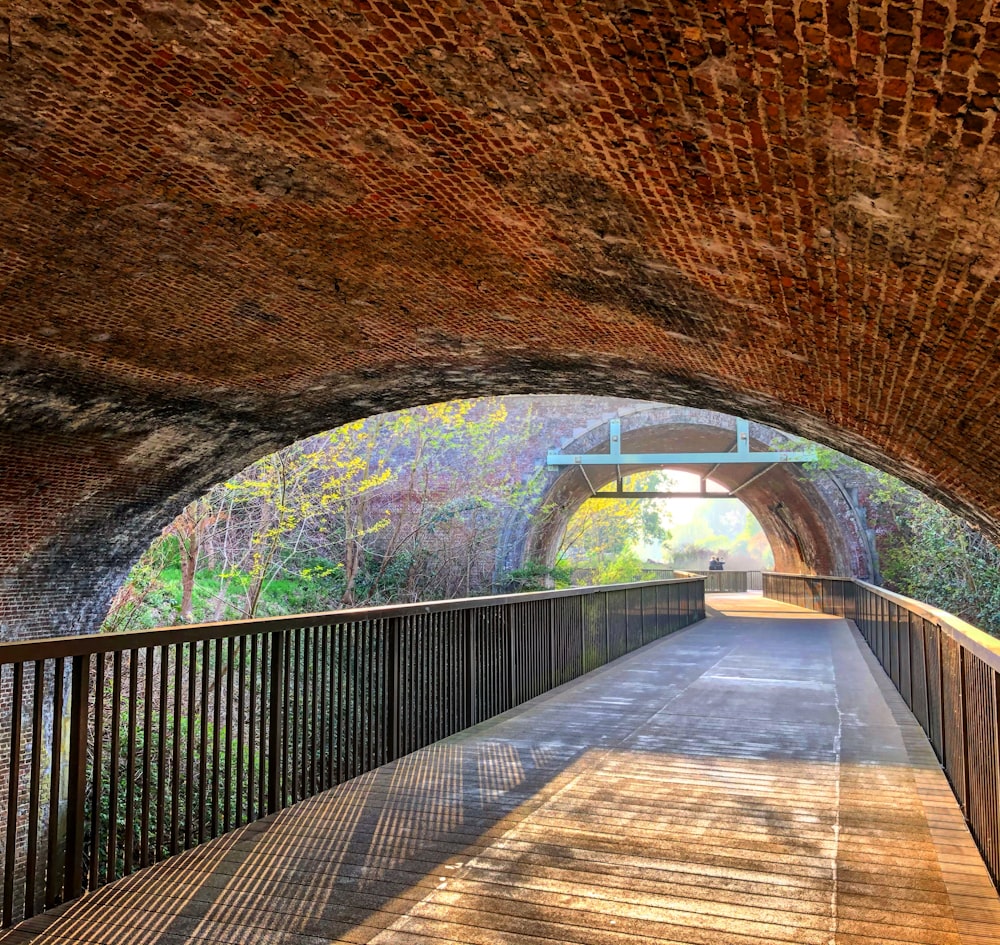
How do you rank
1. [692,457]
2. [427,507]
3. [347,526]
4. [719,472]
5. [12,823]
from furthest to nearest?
[719,472], [692,457], [427,507], [347,526], [12,823]

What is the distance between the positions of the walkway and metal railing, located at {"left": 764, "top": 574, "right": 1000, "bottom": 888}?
6.1 inches

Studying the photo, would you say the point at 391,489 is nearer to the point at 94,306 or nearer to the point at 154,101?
the point at 94,306

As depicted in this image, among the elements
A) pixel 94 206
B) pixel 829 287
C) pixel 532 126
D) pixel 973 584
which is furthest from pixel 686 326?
pixel 973 584

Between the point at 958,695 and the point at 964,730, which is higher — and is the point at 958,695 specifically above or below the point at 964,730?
above

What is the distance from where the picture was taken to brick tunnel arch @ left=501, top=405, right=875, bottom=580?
68.9 ft

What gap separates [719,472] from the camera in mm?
28125

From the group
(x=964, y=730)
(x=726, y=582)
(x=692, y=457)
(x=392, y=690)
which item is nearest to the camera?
(x=964, y=730)

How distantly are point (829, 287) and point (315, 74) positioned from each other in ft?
9.48

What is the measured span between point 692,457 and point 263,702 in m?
17.5

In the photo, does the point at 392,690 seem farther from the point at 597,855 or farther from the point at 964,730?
the point at 964,730

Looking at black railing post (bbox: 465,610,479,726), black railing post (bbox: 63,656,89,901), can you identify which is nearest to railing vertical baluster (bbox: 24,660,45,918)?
black railing post (bbox: 63,656,89,901)

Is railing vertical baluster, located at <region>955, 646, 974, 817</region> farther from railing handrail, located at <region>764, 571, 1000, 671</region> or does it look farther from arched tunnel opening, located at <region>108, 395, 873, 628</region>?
arched tunnel opening, located at <region>108, 395, 873, 628</region>

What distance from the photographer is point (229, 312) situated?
7.23m

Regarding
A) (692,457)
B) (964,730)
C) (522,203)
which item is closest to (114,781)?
(522,203)
